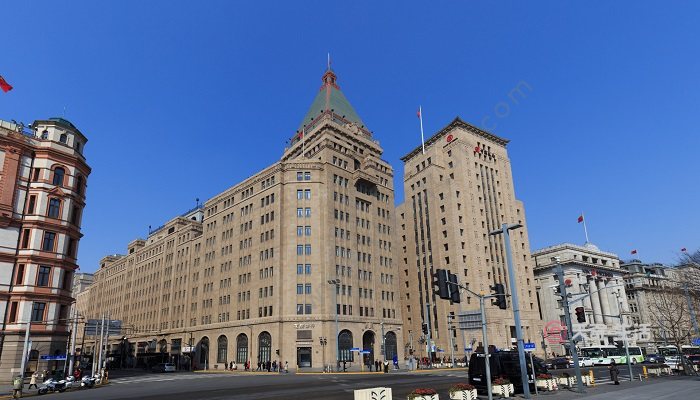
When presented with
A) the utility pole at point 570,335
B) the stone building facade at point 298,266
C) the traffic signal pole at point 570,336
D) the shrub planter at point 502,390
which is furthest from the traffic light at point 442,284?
the stone building facade at point 298,266

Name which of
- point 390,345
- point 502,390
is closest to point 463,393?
point 502,390

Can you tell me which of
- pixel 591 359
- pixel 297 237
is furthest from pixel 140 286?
pixel 591 359

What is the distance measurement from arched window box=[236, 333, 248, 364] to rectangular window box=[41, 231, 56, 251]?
113 ft

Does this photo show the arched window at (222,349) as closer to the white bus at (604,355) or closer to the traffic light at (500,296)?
the white bus at (604,355)

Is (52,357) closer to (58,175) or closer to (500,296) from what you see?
(58,175)

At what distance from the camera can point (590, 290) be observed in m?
114

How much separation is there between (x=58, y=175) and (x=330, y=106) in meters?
61.6

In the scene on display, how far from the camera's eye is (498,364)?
90.7 ft

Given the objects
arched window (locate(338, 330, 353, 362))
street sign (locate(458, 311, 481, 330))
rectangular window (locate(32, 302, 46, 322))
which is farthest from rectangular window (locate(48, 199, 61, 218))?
street sign (locate(458, 311, 481, 330))

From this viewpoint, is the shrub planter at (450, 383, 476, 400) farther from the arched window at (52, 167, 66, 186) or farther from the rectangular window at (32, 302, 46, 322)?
the arched window at (52, 167, 66, 186)

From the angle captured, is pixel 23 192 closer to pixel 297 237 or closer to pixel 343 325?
pixel 297 237

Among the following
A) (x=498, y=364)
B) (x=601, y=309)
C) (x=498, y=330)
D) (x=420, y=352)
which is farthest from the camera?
(x=601, y=309)

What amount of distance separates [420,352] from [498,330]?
18868 mm

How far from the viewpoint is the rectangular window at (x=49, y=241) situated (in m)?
49.7
